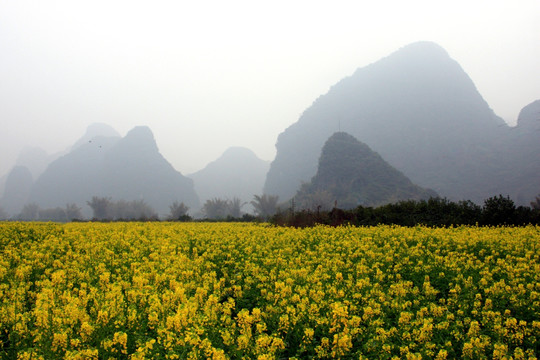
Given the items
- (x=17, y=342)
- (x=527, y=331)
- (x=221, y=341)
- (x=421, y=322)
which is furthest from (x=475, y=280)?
(x=17, y=342)

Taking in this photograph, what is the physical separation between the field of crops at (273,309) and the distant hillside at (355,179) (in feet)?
285

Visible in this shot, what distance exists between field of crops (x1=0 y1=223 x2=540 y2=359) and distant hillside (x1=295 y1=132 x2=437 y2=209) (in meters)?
86.7

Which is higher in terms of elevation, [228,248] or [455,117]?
[455,117]

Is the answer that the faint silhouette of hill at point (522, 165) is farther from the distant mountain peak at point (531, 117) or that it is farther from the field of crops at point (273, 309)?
the field of crops at point (273, 309)

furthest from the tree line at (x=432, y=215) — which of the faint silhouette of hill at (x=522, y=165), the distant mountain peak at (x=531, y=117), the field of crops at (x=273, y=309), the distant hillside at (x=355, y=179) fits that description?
the distant mountain peak at (x=531, y=117)

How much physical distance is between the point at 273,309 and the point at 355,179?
108 meters

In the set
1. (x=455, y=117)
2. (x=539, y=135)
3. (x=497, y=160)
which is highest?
(x=455, y=117)

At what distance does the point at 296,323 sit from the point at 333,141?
401ft

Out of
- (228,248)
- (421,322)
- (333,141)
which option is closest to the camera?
(421,322)

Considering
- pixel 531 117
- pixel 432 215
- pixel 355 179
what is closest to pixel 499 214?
pixel 432 215

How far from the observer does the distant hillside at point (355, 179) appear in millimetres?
100562

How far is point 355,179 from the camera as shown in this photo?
360 feet

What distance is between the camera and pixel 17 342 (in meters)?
4.49

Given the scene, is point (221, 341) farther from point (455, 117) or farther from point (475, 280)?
point (455, 117)
